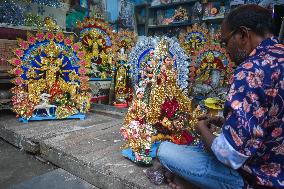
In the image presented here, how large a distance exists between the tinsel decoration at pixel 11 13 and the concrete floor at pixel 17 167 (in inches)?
104

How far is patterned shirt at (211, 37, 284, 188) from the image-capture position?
4.46 ft

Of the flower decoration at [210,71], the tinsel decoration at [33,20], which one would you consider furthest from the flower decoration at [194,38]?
the tinsel decoration at [33,20]

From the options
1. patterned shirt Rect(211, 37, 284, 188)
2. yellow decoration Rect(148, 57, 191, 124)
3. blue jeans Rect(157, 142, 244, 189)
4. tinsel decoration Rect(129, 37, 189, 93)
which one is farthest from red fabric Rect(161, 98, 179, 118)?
patterned shirt Rect(211, 37, 284, 188)

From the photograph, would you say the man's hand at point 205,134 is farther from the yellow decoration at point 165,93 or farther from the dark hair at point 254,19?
the yellow decoration at point 165,93

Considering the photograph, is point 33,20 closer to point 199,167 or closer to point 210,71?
point 210,71

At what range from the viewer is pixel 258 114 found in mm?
1360

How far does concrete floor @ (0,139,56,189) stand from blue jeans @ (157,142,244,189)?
1.46m

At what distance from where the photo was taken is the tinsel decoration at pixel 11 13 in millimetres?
4871

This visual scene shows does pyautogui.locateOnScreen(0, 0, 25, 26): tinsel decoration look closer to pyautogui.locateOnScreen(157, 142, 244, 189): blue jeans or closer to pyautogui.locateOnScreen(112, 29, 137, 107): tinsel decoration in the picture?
pyautogui.locateOnScreen(112, 29, 137, 107): tinsel decoration

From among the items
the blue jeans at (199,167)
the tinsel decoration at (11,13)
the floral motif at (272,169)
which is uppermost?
the tinsel decoration at (11,13)

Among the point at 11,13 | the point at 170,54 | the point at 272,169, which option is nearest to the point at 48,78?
the point at 170,54

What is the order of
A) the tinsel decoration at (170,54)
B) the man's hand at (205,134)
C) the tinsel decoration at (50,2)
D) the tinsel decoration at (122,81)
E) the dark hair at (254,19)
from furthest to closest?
the tinsel decoration at (50,2)
the tinsel decoration at (122,81)
the tinsel decoration at (170,54)
the man's hand at (205,134)
the dark hair at (254,19)

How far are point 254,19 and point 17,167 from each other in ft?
8.48

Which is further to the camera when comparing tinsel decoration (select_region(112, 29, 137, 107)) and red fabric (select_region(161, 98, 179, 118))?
tinsel decoration (select_region(112, 29, 137, 107))
